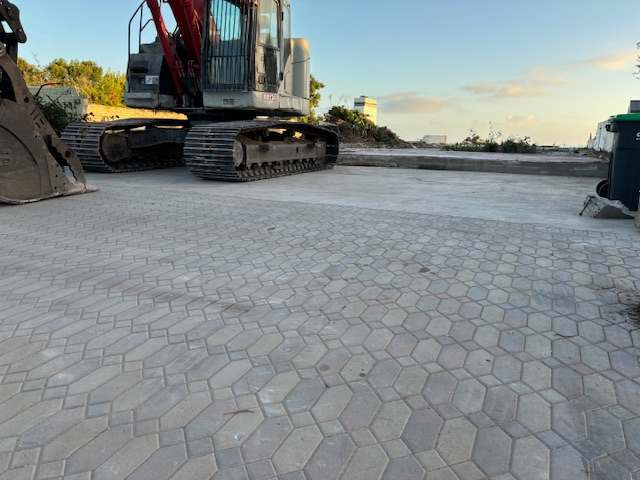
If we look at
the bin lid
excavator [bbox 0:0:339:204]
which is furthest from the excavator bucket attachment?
the bin lid

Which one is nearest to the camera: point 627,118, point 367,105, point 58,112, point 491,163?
point 627,118

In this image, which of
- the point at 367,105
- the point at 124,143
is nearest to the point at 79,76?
the point at 367,105

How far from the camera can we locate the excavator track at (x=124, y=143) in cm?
980

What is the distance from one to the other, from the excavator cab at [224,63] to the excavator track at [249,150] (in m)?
0.51

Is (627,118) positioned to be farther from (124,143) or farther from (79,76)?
(79,76)

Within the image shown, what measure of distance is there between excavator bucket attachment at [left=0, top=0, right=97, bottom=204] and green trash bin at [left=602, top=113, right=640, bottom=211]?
302 inches

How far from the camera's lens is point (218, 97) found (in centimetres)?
902

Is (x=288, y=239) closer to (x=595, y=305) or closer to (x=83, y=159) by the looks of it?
(x=595, y=305)

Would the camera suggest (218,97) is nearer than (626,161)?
No

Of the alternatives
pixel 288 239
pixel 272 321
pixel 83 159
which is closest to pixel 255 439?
pixel 272 321

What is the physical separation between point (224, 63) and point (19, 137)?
4068 mm

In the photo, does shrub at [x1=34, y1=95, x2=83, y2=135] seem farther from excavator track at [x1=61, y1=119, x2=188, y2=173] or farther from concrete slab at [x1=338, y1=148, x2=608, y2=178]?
concrete slab at [x1=338, y1=148, x2=608, y2=178]

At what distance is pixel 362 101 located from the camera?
29.1 meters

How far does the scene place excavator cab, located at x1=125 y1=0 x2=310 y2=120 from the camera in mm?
8727
